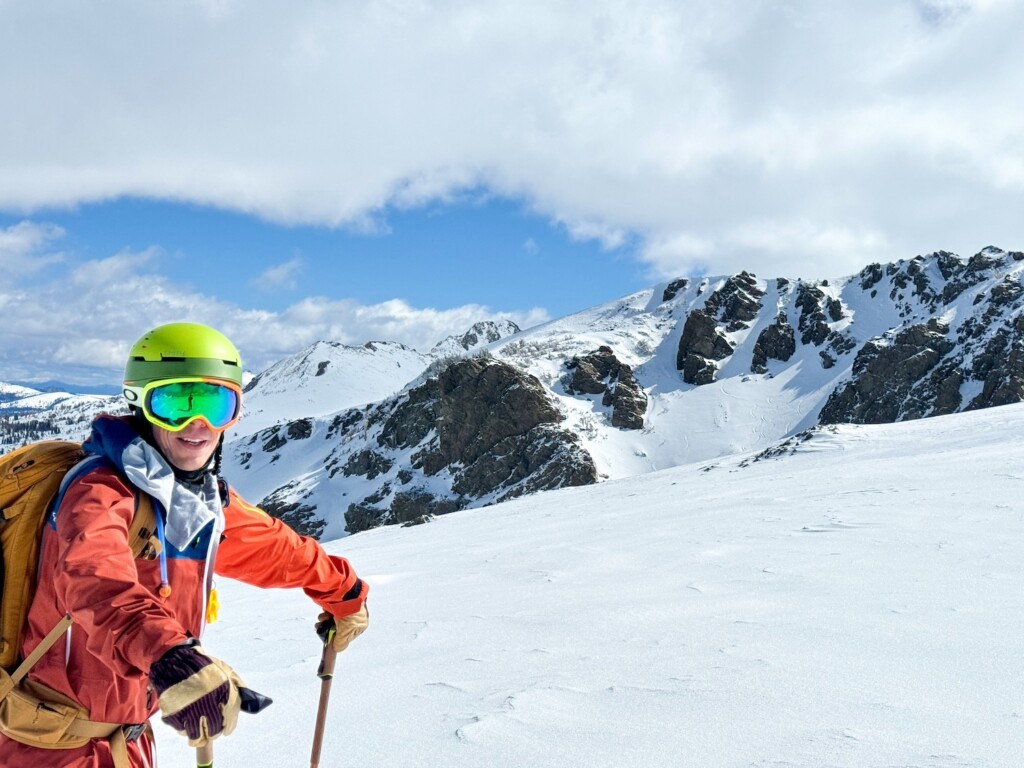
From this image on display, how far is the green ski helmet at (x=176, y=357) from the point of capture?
2494 mm

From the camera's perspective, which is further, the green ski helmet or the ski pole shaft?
the green ski helmet

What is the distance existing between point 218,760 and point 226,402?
1726 mm

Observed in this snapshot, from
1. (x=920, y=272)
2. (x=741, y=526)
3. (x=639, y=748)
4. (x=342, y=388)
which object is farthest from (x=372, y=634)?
(x=342, y=388)

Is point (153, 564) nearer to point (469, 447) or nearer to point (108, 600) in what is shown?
point (108, 600)

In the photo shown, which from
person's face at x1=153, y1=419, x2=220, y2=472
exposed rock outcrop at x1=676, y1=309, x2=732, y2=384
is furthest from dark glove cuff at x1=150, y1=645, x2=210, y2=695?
exposed rock outcrop at x1=676, y1=309, x2=732, y2=384

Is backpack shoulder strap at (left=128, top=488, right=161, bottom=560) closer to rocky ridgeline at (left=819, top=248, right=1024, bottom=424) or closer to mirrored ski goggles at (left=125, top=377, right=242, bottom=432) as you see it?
mirrored ski goggles at (left=125, top=377, right=242, bottom=432)

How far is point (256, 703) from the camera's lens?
5.88 feet

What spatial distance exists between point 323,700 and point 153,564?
3.36 feet

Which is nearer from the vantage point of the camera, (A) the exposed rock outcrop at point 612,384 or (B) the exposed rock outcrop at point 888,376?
(B) the exposed rock outcrop at point 888,376

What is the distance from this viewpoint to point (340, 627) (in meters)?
3.13

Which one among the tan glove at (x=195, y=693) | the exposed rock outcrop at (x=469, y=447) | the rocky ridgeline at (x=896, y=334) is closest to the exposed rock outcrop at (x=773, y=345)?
the rocky ridgeline at (x=896, y=334)

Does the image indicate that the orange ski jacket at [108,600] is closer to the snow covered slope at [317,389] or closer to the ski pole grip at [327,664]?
the ski pole grip at [327,664]

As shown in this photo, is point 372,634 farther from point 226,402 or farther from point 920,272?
point 920,272

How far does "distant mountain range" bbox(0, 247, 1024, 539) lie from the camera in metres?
62.8
